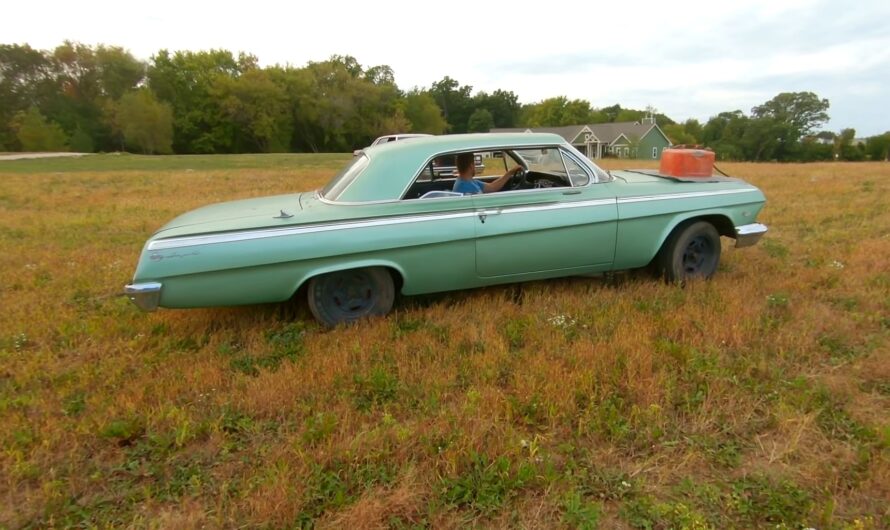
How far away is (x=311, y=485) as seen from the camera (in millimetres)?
2129

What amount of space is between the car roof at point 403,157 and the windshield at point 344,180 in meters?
0.06

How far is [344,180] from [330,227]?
67 cm

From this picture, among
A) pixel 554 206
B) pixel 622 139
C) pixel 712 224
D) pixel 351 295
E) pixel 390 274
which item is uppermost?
pixel 622 139

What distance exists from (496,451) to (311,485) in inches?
32.2

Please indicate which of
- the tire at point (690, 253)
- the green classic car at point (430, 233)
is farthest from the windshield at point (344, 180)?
the tire at point (690, 253)

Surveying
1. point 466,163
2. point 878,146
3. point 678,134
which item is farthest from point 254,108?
point 878,146

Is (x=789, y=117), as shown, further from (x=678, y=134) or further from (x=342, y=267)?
(x=342, y=267)

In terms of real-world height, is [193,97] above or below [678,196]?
above

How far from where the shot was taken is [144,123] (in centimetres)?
5100

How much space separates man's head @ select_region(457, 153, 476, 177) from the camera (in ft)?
13.7

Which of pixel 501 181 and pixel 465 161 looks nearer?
Answer: pixel 465 161

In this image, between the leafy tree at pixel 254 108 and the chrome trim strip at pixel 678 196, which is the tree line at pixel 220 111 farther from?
the chrome trim strip at pixel 678 196

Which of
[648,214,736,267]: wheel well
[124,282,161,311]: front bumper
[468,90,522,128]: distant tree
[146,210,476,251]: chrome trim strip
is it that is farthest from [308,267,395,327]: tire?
[468,90,522,128]: distant tree

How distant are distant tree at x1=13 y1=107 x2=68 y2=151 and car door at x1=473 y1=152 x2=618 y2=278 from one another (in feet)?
194
